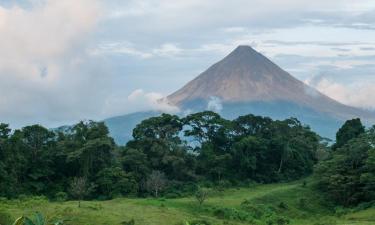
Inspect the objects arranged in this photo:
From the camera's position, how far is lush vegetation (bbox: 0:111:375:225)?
34156 millimetres

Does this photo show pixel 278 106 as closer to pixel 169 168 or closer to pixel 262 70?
pixel 262 70

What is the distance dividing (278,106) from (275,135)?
455 feet

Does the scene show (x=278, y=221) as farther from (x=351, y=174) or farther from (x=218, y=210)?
(x=351, y=174)

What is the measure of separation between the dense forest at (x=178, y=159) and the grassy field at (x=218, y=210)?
3.25 meters

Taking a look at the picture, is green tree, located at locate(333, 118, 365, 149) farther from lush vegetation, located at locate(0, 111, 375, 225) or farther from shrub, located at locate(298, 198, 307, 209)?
shrub, located at locate(298, 198, 307, 209)

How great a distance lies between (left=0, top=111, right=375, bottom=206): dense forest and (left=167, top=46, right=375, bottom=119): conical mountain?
126 m

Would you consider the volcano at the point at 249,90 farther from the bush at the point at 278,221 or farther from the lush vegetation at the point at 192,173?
the bush at the point at 278,221

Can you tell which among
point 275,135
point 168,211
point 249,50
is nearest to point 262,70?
point 249,50

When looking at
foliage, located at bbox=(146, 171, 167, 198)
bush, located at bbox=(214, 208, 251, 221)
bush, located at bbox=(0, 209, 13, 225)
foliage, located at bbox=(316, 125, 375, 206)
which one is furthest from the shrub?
bush, located at bbox=(0, 209, 13, 225)

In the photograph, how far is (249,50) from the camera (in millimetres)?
195500

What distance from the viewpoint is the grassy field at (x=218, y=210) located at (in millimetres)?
29234

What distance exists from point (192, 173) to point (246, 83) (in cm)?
14450

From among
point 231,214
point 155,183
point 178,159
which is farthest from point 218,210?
point 178,159

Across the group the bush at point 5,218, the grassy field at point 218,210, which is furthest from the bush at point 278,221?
the bush at point 5,218
